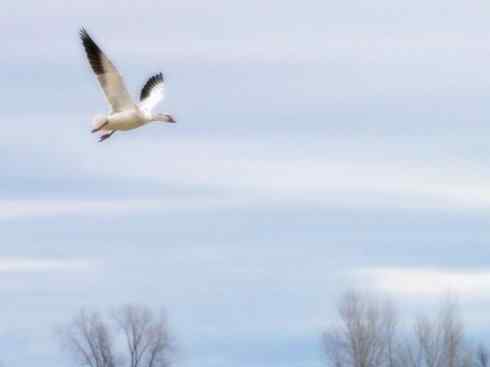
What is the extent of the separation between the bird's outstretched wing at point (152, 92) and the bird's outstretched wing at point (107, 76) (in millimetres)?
1722

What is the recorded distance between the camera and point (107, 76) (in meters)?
47.8

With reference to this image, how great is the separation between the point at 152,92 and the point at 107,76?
255cm

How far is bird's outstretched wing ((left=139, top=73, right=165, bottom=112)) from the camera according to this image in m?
49.7

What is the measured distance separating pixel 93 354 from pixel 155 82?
4652 cm

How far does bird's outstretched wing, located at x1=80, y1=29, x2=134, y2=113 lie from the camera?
156 feet

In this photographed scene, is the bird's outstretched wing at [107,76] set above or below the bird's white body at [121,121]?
above

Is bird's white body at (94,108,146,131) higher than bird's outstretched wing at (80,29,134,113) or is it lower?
lower

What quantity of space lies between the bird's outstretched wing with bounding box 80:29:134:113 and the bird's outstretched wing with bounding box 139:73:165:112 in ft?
5.65

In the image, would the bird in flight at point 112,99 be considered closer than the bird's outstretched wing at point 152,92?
Yes

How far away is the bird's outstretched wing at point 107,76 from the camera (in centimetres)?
4753

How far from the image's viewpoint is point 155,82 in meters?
50.6

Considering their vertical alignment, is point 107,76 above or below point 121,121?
above

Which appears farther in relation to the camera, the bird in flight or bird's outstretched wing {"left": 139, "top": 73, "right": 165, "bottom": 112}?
bird's outstretched wing {"left": 139, "top": 73, "right": 165, "bottom": 112}

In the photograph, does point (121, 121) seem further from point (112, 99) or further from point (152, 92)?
point (152, 92)
